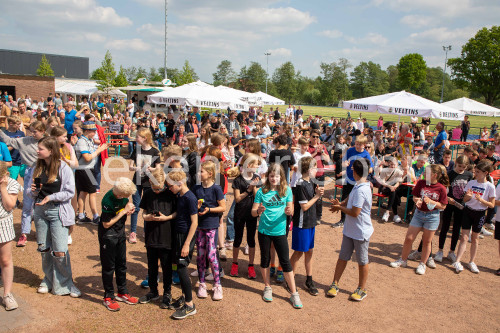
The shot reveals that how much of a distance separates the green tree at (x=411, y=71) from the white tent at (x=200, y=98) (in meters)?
85.7

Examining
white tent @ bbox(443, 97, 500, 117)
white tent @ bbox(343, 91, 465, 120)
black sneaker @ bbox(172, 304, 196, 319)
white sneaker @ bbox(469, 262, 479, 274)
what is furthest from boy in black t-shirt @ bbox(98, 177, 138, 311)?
white tent @ bbox(443, 97, 500, 117)

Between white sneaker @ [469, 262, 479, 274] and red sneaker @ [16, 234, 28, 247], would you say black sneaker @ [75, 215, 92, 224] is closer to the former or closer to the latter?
red sneaker @ [16, 234, 28, 247]

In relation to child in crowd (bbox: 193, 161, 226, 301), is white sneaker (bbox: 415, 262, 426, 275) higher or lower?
lower

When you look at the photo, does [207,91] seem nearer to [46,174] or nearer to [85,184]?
[85,184]

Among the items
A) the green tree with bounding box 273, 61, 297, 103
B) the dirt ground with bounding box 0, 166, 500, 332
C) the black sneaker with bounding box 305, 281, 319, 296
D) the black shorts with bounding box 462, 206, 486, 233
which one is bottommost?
the dirt ground with bounding box 0, 166, 500, 332

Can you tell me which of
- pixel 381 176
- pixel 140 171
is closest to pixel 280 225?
pixel 140 171

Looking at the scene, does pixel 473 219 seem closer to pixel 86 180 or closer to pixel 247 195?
pixel 247 195

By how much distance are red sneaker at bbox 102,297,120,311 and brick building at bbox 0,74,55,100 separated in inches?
1398

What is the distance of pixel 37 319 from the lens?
3908 mm

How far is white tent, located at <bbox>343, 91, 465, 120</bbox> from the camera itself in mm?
11516

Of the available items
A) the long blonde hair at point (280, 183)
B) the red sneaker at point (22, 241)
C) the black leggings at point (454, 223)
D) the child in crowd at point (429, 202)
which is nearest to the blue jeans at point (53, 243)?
the red sneaker at point (22, 241)

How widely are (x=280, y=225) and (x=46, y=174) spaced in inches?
112

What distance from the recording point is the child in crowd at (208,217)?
4312 millimetres

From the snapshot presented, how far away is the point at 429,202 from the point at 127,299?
422 centimetres
